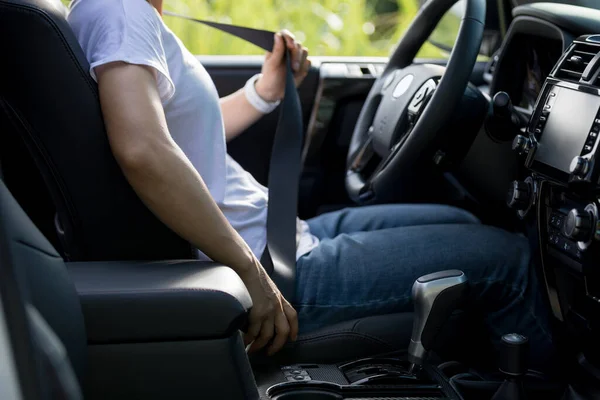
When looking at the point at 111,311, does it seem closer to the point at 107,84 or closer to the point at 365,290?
the point at 107,84

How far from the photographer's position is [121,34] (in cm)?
129

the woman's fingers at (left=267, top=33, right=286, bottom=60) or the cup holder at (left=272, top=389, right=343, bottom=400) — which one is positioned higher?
the woman's fingers at (left=267, top=33, right=286, bottom=60)

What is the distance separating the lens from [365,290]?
1508 millimetres

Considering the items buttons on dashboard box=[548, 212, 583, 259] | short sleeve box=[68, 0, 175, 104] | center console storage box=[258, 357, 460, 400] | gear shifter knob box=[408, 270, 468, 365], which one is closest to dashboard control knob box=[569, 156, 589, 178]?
buttons on dashboard box=[548, 212, 583, 259]

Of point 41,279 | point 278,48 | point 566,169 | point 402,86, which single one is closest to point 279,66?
point 278,48

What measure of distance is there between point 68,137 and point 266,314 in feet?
1.27

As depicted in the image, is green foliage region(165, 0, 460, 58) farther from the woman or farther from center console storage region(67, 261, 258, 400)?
center console storage region(67, 261, 258, 400)

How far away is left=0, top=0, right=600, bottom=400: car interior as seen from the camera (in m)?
1.11

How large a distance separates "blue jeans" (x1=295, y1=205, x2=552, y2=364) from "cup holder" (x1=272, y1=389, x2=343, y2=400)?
132 mm

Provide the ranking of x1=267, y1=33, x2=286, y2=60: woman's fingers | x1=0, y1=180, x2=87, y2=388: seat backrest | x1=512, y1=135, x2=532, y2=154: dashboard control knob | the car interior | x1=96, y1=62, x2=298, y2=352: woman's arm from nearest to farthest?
x1=0, y1=180, x2=87, y2=388: seat backrest < the car interior < x1=96, y1=62, x2=298, y2=352: woman's arm < x1=512, y1=135, x2=532, y2=154: dashboard control knob < x1=267, y1=33, x2=286, y2=60: woman's fingers

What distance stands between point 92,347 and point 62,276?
0.51 feet

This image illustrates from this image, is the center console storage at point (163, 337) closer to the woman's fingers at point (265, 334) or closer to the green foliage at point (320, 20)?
the woman's fingers at point (265, 334)

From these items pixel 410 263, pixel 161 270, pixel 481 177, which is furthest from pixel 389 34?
pixel 161 270

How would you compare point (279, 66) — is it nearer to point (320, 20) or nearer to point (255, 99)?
point (255, 99)
